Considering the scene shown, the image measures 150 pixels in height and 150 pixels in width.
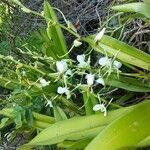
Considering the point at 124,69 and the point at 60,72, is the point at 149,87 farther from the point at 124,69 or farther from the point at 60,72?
the point at 60,72

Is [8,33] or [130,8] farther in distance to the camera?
[8,33]

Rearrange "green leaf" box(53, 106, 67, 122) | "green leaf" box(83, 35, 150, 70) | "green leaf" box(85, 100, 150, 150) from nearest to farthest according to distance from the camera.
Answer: "green leaf" box(85, 100, 150, 150) < "green leaf" box(83, 35, 150, 70) < "green leaf" box(53, 106, 67, 122)

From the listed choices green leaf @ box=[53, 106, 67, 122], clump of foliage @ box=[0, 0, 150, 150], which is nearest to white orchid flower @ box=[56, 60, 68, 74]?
clump of foliage @ box=[0, 0, 150, 150]

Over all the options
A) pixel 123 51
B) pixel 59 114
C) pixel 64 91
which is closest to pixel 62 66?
pixel 64 91

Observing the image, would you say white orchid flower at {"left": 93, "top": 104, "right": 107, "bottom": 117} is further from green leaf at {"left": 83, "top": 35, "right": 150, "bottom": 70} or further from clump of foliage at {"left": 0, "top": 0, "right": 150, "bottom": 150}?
green leaf at {"left": 83, "top": 35, "right": 150, "bottom": 70}

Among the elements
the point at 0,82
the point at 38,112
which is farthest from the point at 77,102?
the point at 0,82

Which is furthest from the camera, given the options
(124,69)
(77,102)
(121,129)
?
(77,102)

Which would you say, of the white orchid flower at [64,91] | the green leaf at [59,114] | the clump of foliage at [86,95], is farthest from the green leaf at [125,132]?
the green leaf at [59,114]

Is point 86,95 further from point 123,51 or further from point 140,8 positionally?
point 140,8

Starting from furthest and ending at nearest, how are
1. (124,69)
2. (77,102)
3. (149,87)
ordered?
(77,102) → (124,69) → (149,87)
